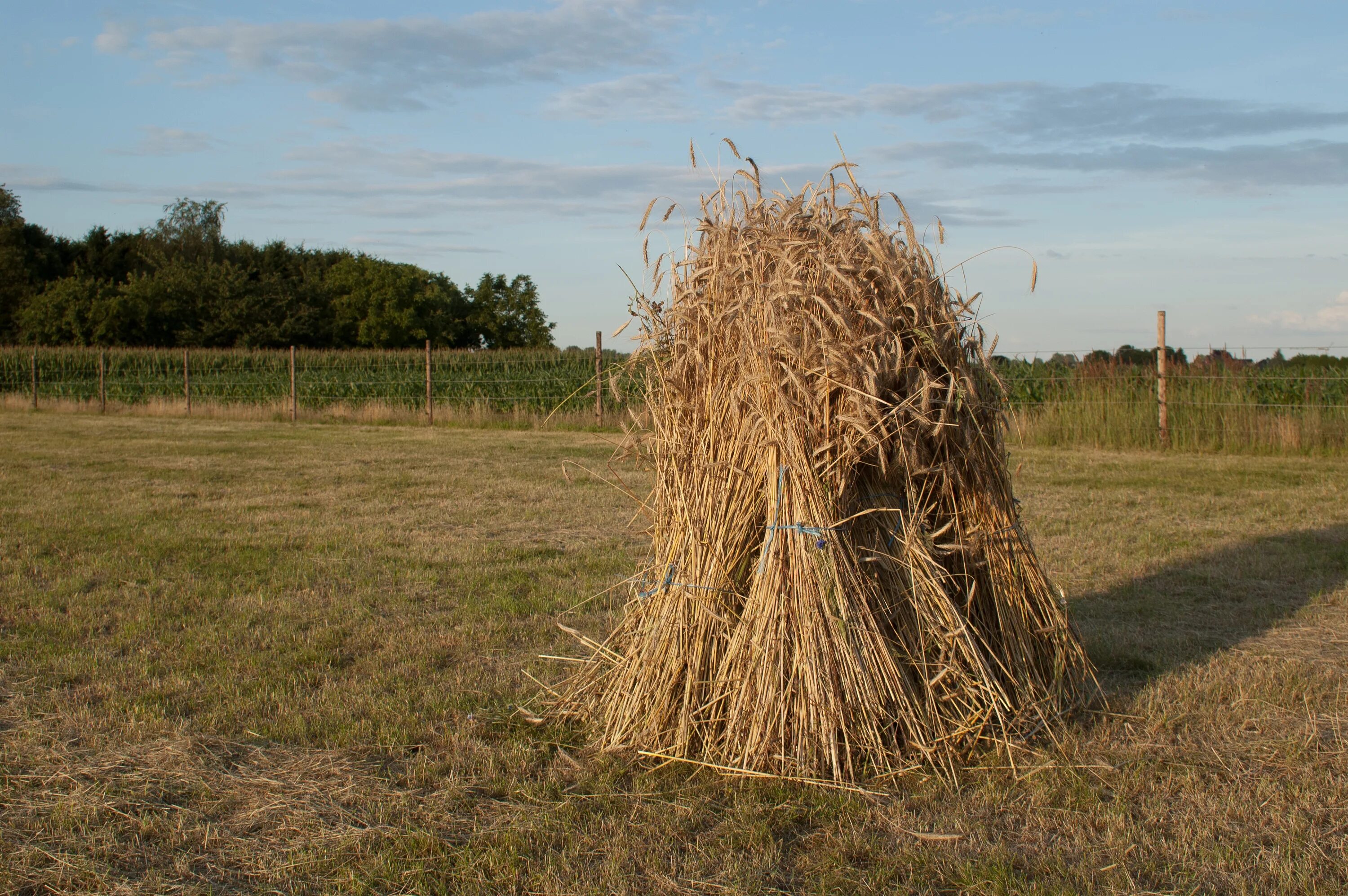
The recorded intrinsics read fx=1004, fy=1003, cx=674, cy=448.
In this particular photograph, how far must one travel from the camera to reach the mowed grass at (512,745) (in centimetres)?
270

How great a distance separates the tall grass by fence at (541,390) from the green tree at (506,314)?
17.4 metres

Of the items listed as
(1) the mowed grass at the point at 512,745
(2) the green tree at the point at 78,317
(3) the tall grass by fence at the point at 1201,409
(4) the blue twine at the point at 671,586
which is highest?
(2) the green tree at the point at 78,317

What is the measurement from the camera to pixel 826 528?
3275 millimetres

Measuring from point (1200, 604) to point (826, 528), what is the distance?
333cm

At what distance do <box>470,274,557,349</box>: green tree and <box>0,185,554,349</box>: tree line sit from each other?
5cm

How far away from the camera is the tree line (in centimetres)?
4322

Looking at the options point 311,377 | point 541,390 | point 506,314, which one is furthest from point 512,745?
point 506,314

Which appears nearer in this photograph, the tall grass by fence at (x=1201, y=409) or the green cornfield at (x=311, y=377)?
the tall grass by fence at (x=1201, y=409)

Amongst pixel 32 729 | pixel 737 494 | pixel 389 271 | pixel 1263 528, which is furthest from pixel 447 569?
pixel 389 271

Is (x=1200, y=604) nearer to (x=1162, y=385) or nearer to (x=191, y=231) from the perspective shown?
(x=1162, y=385)

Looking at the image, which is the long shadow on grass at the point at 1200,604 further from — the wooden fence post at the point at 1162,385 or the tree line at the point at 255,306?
the tree line at the point at 255,306

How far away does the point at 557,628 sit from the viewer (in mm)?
5059

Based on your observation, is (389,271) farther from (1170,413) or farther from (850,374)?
(850,374)

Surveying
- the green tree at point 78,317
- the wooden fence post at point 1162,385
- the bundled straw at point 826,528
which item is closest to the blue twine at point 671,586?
the bundled straw at point 826,528
